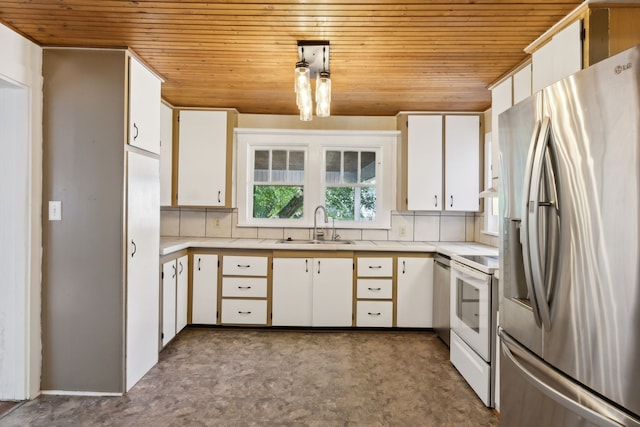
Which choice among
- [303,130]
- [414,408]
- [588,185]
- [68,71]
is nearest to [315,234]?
[303,130]

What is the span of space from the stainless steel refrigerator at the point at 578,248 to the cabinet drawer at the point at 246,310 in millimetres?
2428

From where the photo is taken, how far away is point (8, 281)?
7.42ft

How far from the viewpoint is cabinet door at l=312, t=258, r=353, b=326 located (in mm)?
3570

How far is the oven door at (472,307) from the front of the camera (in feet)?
7.56

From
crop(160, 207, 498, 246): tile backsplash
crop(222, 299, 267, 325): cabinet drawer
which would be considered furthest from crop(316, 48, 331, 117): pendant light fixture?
crop(222, 299, 267, 325): cabinet drawer

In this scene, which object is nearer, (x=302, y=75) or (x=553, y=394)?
(x=553, y=394)

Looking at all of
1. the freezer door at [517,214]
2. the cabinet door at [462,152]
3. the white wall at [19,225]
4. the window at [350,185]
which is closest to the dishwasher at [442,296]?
the cabinet door at [462,152]

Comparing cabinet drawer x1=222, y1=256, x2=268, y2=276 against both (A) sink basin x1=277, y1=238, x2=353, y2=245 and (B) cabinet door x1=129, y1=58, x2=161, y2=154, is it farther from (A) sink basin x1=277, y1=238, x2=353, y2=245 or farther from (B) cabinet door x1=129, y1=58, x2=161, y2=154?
(B) cabinet door x1=129, y1=58, x2=161, y2=154

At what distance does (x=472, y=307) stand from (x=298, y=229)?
2.08 meters

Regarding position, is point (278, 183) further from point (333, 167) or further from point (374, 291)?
point (374, 291)

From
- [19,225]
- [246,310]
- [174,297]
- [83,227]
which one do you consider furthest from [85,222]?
[246,310]

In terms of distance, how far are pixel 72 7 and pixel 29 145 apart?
0.87 m

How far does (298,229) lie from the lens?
162 inches

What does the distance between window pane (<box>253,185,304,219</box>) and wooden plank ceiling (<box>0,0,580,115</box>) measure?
1249 mm
